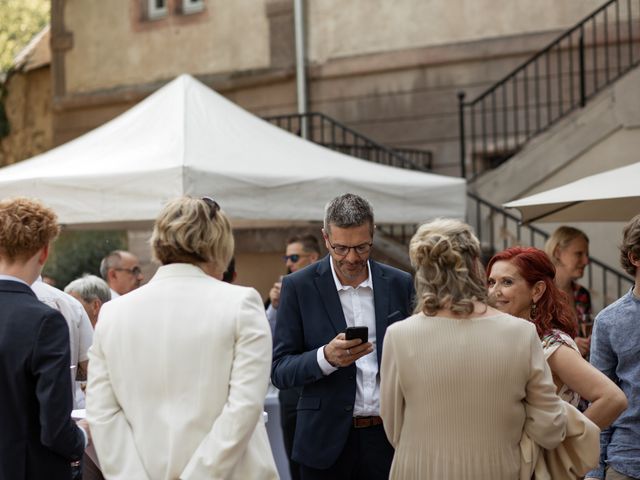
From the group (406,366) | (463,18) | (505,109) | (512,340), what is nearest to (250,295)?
(406,366)

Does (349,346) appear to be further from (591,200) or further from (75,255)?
(75,255)

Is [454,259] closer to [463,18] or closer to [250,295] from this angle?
[250,295]

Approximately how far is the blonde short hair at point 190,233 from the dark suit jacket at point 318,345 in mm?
1058

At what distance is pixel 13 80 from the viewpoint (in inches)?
800

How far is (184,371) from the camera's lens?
11.2 feet

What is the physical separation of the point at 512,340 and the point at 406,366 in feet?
1.20

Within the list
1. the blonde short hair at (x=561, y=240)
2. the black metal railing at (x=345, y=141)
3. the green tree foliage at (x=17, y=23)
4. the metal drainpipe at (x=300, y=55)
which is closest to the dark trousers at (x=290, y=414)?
the blonde short hair at (x=561, y=240)

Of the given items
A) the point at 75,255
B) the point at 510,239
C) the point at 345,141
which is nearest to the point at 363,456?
the point at 510,239

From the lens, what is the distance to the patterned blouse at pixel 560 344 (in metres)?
3.87

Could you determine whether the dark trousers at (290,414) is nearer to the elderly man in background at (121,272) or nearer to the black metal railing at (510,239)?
the elderly man in background at (121,272)

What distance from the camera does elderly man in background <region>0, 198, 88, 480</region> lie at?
3596mm

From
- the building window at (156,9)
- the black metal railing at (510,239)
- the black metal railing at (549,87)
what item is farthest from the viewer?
the building window at (156,9)

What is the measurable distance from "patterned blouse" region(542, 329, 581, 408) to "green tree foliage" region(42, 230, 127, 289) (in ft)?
36.6

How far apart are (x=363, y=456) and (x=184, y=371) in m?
1.34
